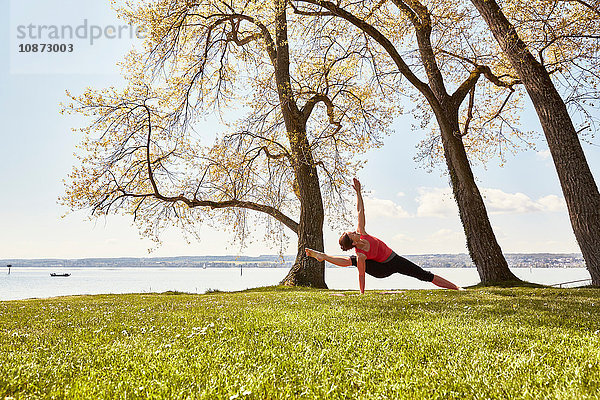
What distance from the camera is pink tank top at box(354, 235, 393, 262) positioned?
12461 mm

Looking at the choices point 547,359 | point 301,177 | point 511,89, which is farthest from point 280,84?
point 547,359

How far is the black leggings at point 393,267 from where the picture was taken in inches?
503

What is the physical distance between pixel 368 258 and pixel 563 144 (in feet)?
24.1

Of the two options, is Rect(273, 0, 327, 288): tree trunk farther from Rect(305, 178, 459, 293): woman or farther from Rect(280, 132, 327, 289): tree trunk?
Rect(305, 178, 459, 293): woman

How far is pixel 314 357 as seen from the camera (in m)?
4.34

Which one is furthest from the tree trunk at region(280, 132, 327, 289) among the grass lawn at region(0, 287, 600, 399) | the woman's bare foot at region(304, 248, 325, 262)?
the grass lawn at region(0, 287, 600, 399)

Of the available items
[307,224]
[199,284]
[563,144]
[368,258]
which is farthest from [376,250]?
[199,284]

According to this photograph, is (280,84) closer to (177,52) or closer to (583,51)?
(177,52)

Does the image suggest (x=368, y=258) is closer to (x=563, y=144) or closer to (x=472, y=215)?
(x=472, y=215)

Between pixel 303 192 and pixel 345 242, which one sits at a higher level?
pixel 303 192

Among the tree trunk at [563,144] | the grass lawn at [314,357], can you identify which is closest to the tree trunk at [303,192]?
the tree trunk at [563,144]

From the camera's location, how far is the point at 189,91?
22359mm

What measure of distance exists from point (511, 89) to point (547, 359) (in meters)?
20.2

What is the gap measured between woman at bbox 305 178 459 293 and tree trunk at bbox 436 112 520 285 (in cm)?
450
